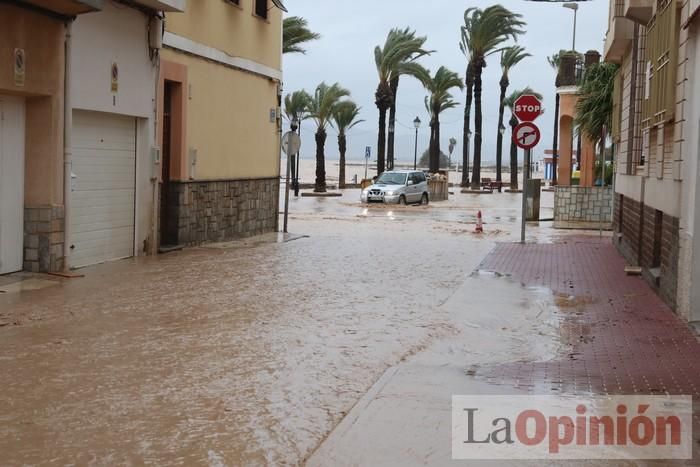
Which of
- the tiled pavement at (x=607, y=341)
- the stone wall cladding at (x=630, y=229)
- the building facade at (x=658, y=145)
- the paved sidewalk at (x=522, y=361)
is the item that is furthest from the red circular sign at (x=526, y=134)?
the paved sidewalk at (x=522, y=361)

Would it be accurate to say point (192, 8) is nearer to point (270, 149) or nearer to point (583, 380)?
point (270, 149)

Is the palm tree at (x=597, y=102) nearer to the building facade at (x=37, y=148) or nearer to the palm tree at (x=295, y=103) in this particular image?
the building facade at (x=37, y=148)

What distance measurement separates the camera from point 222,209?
18922 millimetres

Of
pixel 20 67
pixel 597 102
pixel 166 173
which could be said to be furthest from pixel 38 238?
pixel 597 102

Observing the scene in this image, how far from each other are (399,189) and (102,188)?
85.3 feet

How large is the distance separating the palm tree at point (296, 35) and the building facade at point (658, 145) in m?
20.9

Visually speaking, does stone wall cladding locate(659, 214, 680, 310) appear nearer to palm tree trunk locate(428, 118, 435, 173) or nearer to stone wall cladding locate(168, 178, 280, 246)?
stone wall cladding locate(168, 178, 280, 246)

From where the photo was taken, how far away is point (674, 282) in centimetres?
1070

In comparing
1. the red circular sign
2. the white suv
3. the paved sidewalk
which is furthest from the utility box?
the paved sidewalk

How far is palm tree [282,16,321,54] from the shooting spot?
3889cm

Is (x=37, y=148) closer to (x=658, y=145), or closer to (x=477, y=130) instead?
(x=658, y=145)

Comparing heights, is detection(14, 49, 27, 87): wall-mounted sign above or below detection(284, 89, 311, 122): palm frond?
below

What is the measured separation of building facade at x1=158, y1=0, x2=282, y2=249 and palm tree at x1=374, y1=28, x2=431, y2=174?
115 ft
